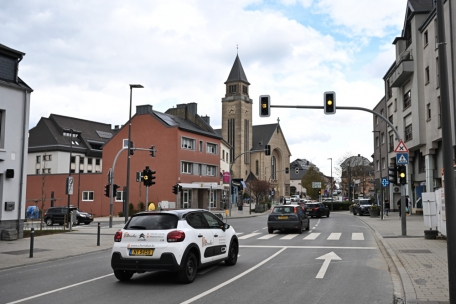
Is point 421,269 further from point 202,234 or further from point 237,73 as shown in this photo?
point 237,73

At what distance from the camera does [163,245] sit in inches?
359

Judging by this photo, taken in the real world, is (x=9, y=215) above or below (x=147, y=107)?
below

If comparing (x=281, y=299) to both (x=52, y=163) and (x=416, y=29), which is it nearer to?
(x=416, y=29)

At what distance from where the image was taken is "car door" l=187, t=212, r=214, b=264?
991 centimetres

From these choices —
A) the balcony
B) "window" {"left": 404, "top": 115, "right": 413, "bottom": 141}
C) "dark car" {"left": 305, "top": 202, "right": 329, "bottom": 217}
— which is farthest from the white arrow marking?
"window" {"left": 404, "top": 115, "right": 413, "bottom": 141}

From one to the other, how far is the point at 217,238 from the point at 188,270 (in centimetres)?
168

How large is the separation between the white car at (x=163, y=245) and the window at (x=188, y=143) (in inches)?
1691

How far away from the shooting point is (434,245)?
15531mm

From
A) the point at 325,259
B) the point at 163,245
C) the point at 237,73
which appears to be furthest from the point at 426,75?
the point at 237,73

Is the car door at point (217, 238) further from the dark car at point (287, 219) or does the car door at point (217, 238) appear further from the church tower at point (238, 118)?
the church tower at point (238, 118)

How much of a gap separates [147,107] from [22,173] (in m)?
35.0

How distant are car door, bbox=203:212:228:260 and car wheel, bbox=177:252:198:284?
972 mm

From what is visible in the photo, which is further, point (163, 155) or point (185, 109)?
point (185, 109)

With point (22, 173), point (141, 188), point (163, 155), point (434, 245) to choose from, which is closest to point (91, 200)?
point (141, 188)
